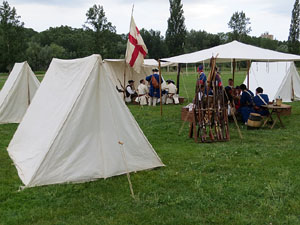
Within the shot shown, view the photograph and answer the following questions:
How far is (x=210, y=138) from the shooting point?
855 centimetres

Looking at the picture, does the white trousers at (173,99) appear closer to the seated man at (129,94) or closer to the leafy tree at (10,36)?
the seated man at (129,94)

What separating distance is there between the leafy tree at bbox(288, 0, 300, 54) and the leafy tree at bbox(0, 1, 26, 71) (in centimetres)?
4548

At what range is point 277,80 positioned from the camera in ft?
53.4

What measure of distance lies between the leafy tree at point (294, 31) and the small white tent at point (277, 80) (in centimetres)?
4294

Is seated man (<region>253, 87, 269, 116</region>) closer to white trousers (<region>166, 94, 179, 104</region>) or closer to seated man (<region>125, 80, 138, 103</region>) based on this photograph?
white trousers (<region>166, 94, 179, 104</region>)

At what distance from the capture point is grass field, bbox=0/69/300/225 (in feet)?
13.8

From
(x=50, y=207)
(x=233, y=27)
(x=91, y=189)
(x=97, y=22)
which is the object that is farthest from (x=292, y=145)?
(x=233, y=27)

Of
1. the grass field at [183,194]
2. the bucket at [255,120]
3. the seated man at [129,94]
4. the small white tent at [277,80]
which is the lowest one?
the grass field at [183,194]

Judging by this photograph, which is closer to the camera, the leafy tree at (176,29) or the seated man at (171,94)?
the seated man at (171,94)

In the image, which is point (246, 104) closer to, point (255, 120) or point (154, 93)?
point (255, 120)

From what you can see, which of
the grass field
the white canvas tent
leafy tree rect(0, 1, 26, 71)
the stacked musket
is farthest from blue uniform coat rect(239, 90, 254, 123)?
leafy tree rect(0, 1, 26, 71)

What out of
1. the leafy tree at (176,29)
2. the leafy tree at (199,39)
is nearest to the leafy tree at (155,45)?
the leafy tree at (199,39)

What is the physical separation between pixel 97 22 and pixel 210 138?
2279 inches

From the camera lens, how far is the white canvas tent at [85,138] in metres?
5.29
